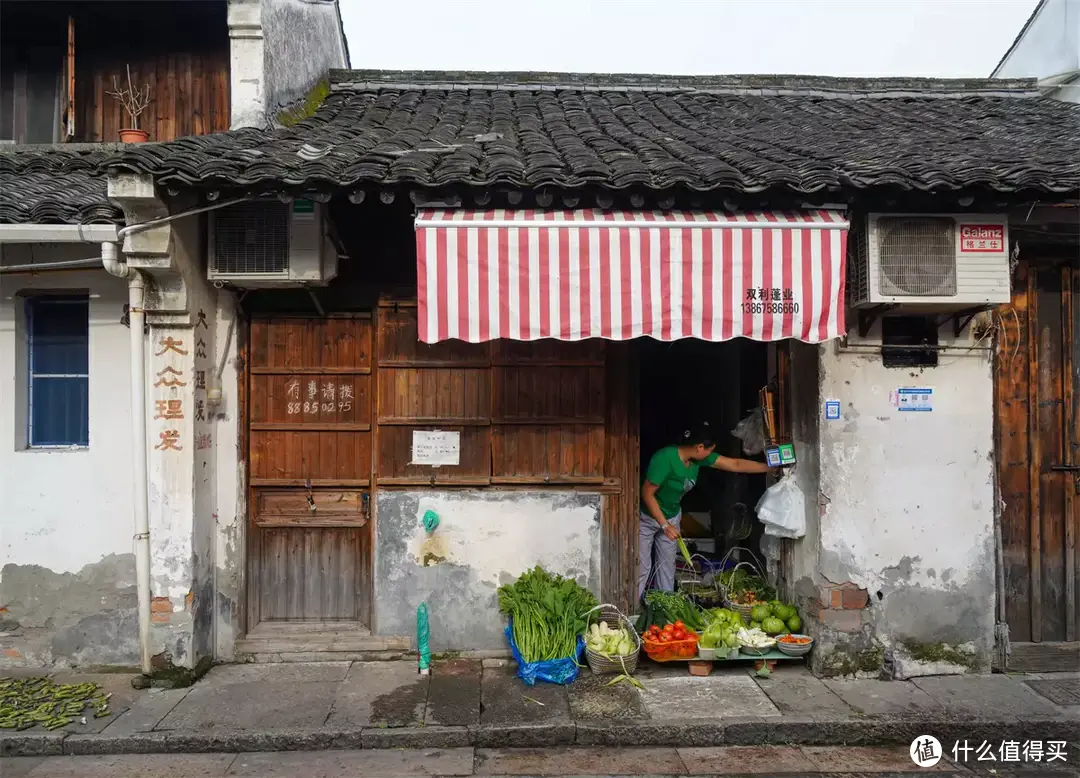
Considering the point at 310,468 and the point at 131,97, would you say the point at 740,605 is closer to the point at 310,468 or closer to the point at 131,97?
the point at 310,468

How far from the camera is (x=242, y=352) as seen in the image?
6254 millimetres

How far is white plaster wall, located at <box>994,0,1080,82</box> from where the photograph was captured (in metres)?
8.45

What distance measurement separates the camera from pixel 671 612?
620 cm

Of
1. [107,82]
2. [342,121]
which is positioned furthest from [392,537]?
[107,82]

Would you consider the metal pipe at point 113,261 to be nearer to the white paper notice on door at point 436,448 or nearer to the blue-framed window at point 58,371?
the blue-framed window at point 58,371

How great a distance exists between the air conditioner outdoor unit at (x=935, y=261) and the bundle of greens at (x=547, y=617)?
3471mm

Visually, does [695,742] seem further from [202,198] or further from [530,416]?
[202,198]

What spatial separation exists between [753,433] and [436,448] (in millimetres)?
3166

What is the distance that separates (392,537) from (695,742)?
3.06 meters

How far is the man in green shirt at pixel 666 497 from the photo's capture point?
6.76 meters

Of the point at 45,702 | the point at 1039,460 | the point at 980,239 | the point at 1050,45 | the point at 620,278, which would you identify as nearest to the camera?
the point at 620,278

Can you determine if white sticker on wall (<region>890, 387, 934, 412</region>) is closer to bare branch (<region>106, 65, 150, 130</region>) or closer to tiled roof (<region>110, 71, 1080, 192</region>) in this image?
tiled roof (<region>110, 71, 1080, 192</region>)

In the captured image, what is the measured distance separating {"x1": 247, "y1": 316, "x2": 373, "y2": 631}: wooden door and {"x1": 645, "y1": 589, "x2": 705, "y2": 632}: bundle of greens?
2.67 m

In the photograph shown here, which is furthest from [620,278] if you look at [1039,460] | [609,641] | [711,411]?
[711,411]
